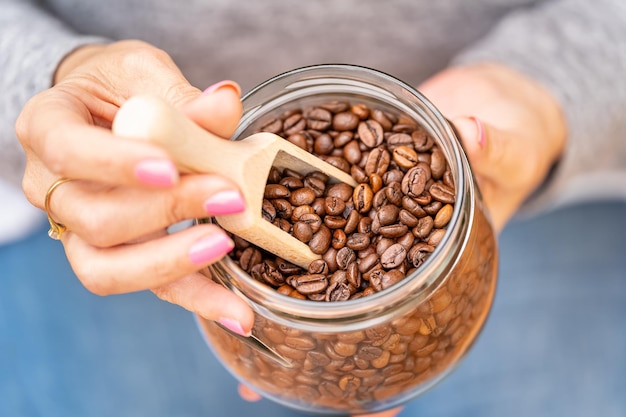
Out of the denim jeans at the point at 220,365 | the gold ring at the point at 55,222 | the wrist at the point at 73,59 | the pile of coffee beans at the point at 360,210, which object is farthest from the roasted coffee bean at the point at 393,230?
the denim jeans at the point at 220,365

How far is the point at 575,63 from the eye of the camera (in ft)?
4.03

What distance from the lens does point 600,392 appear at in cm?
146

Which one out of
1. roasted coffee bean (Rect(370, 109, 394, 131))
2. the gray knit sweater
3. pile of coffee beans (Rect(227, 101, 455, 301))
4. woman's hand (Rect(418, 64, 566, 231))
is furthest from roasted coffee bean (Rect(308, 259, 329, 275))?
the gray knit sweater

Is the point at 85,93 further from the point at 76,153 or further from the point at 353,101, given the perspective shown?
the point at 353,101

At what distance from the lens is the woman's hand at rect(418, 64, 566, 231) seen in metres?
1.01

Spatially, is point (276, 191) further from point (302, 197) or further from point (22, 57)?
point (22, 57)

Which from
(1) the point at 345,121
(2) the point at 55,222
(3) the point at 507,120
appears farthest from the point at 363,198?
(3) the point at 507,120

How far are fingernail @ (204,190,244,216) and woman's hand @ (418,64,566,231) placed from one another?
43 cm

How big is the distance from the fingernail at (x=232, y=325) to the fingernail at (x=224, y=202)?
13cm

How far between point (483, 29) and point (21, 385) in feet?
4.22

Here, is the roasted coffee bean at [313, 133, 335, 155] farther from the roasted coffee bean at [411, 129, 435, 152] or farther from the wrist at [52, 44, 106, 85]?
the wrist at [52, 44, 106, 85]

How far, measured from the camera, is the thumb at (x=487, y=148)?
0.86 meters

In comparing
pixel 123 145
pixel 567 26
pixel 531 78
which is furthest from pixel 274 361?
pixel 567 26

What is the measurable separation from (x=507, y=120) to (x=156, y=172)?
2.37 feet
